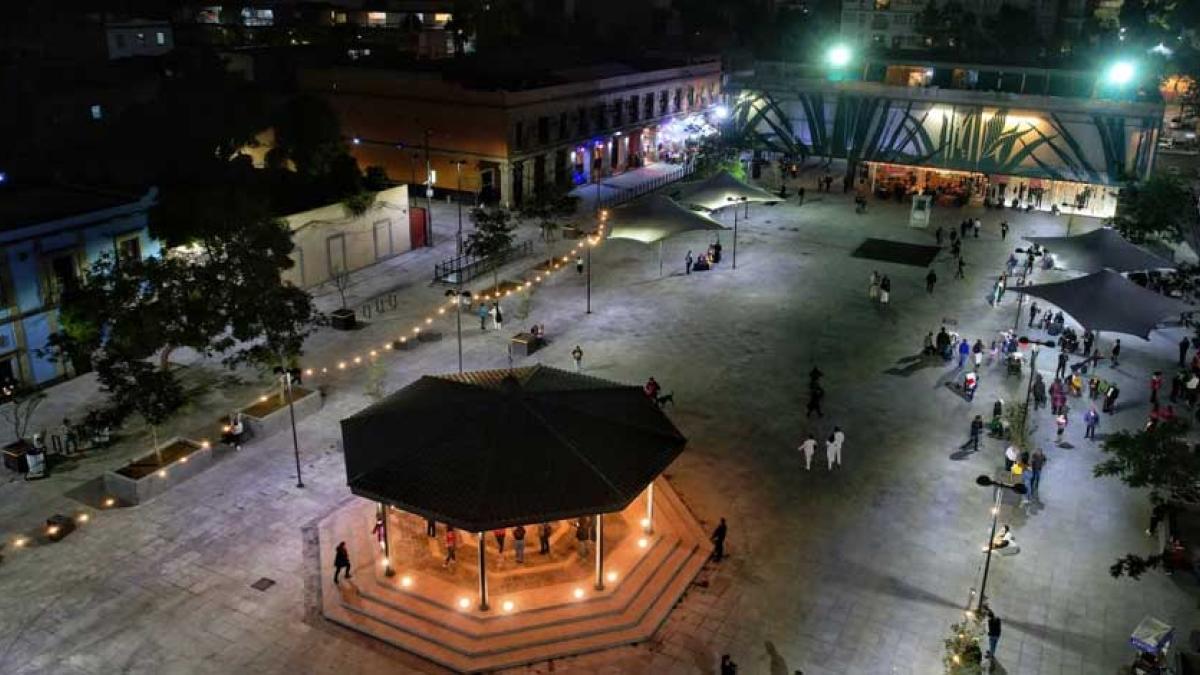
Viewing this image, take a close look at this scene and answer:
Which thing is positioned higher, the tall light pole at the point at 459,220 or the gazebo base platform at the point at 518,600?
the tall light pole at the point at 459,220

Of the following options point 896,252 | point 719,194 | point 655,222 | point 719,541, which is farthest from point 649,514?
point 896,252

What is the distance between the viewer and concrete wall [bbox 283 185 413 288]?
36219mm

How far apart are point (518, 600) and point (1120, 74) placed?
5337 centimetres

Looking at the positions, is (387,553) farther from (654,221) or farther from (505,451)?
(654,221)

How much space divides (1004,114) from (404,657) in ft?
168

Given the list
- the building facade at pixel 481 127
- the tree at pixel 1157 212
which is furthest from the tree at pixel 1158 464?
the building facade at pixel 481 127

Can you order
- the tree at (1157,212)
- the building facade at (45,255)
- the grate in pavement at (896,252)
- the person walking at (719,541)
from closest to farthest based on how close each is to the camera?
the person walking at (719,541)
the building facade at (45,255)
the tree at (1157,212)
the grate in pavement at (896,252)

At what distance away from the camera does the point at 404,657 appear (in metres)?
16.4

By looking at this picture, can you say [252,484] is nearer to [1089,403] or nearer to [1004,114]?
[1089,403]

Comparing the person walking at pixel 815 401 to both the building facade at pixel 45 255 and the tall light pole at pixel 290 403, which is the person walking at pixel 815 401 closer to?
the tall light pole at pixel 290 403

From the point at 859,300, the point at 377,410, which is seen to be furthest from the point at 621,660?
the point at 859,300

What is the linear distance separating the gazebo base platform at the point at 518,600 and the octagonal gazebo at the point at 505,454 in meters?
0.48

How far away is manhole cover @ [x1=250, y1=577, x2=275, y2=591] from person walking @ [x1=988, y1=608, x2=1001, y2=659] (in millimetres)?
13562

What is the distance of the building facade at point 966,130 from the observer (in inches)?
2068
